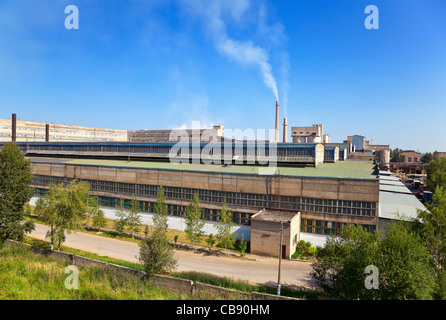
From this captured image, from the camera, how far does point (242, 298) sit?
18094mm

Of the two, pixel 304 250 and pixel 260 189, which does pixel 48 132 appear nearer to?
pixel 260 189

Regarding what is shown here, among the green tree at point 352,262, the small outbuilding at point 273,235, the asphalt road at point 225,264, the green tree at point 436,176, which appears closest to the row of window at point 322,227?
the small outbuilding at point 273,235

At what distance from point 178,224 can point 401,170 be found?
12338cm

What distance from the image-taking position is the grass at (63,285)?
1850cm

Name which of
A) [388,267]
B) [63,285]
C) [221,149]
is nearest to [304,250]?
[388,267]

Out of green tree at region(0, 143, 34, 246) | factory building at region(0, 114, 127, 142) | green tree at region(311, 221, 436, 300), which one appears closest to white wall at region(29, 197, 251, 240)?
green tree at region(0, 143, 34, 246)

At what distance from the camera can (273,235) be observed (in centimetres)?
2927

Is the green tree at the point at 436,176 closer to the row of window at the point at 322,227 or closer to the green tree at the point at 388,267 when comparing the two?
the row of window at the point at 322,227

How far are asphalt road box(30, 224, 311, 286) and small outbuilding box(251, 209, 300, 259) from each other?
37.0 inches

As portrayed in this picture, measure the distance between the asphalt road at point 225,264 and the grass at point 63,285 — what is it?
2777mm

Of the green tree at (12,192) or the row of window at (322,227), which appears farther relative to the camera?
the row of window at (322,227)
